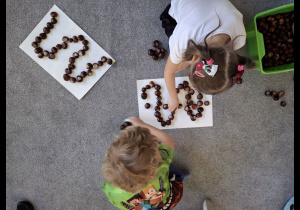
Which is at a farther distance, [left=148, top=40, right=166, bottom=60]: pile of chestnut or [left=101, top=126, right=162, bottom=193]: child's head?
[left=148, top=40, right=166, bottom=60]: pile of chestnut

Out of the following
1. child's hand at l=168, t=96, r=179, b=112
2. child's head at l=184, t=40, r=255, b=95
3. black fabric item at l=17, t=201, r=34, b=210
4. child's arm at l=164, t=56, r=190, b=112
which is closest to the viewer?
child's head at l=184, t=40, r=255, b=95

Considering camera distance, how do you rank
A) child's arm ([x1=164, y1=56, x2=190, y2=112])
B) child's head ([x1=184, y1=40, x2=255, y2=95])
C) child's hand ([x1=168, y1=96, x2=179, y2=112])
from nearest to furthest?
child's head ([x1=184, y1=40, x2=255, y2=95]) → child's arm ([x1=164, y1=56, x2=190, y2=112]) → child's hand ([x1=168, y1=96, x2=179, y2=112])

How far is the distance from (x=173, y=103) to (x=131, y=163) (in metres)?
0.48

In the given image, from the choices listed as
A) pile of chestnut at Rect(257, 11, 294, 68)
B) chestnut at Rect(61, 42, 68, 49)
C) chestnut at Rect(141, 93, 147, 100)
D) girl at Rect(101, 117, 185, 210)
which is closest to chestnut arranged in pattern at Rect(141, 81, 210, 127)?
chestnut at Rect(141, 93, 147, 100)

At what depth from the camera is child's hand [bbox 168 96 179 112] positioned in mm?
1178

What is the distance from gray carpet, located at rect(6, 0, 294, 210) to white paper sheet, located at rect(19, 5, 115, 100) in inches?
1.2

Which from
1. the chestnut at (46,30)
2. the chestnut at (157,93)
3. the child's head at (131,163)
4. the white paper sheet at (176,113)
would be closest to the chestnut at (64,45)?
the chestnut at (46,30)

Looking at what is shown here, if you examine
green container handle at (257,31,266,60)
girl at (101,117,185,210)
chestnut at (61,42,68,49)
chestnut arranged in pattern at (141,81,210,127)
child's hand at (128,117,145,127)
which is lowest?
girl at (101,117,185,210)

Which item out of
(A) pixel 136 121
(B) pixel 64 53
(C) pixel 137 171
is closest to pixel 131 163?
(C) pixel 137 171

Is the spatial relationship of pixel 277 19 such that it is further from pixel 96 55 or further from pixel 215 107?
pixel 96 55

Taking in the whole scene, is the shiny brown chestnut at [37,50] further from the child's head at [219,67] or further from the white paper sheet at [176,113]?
the child's head at [219,67]

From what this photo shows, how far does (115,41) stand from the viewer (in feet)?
4.07

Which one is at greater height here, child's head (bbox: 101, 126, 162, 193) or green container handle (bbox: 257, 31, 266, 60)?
green container handle (bbox: 257, 31, 266, 60)

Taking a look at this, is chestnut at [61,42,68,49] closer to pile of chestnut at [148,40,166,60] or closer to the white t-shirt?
pile of chestnut at [148,40,166,60]
